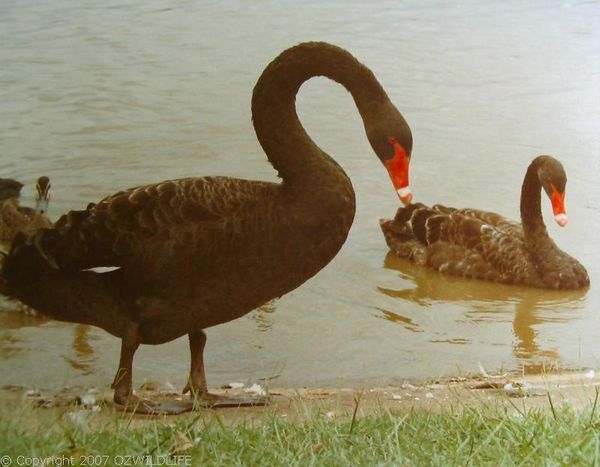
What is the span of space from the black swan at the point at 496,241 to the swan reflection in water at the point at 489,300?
5 centimetres

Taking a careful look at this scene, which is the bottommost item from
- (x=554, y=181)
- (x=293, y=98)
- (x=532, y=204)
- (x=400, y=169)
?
(x=532, y=204)

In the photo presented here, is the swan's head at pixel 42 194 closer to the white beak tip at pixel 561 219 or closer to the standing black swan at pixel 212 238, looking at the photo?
the standing black swan at pixel 212 238

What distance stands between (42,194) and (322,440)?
119 inches

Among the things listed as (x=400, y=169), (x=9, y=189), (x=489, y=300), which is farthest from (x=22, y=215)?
(x=400, y=169)

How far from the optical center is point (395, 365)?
13.9 feet

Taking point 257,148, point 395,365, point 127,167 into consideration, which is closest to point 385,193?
point 257,148

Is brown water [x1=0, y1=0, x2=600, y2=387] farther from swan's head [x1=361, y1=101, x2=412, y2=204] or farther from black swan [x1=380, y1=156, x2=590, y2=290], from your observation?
swan's head [x1=361, y1=101, x2=412, y2=204]

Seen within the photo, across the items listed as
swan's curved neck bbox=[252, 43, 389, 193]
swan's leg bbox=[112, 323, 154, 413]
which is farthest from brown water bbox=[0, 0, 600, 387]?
swan's curved neck bbox=[252, 43, 389, 193]

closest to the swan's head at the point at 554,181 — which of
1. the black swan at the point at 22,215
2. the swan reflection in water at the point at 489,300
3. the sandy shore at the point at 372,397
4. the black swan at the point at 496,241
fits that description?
the black swan at the point at 496,241

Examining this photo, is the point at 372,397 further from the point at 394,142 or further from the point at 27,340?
the point at 27,340

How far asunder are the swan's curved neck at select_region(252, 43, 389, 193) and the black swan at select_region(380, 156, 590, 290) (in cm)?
213

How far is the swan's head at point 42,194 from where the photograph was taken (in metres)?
5.26

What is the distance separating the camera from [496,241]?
214 inches

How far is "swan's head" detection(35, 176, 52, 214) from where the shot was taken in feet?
17.3
